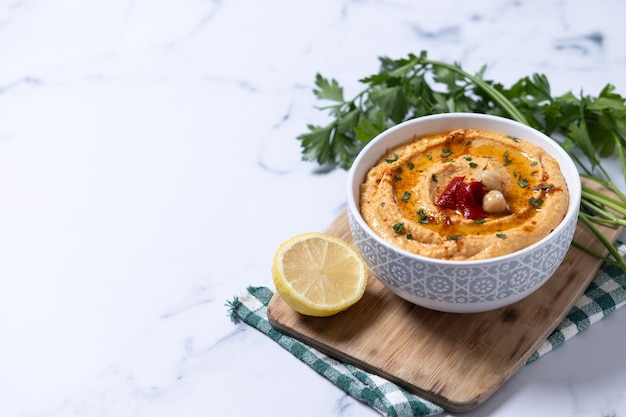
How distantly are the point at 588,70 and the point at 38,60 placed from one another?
372 centimetres

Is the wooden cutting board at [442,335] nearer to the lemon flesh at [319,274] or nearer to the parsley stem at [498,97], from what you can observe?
the lemon flesh at [319,274]

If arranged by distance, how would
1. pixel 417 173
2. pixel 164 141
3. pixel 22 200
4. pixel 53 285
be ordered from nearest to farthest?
pixel 417 173
pixel 53 285
pixel 22 200
pixel 164 141

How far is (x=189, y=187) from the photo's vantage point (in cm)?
471

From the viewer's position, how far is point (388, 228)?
3527 millimetres

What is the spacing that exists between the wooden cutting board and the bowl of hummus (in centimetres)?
13

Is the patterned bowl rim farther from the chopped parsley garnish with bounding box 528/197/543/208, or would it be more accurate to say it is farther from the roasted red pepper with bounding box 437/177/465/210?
the roasted red pepper with bounding box 437/177/465/210

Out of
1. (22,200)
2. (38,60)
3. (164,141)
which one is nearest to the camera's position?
(22,200)

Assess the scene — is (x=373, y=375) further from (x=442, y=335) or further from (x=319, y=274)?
(x=319, y=274)

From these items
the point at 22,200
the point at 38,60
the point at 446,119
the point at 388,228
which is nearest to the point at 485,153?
the point at 446,119

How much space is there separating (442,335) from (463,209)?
0.54 m

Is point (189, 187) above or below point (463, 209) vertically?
below

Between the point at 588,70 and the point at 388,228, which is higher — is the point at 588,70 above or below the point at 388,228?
below

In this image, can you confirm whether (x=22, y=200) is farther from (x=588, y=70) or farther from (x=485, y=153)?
(x=588, y=70)

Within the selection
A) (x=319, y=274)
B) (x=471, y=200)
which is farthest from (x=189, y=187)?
(x=471, y=200)
